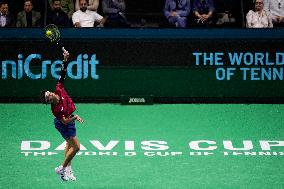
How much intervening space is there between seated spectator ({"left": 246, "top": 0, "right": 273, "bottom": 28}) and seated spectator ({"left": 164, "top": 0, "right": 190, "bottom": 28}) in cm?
149

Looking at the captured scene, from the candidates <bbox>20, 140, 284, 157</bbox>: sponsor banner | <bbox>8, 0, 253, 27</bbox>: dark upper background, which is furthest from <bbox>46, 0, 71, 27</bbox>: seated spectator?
<bbox>20, 140, 284, 157</bbox>: sponsor banner

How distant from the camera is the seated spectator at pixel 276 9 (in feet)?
62.5

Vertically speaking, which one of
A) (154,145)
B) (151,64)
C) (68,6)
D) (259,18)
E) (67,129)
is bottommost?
(154,145)

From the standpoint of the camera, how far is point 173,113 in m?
16.8

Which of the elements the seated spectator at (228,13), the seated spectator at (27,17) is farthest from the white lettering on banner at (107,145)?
the seated spectator at (228,13)

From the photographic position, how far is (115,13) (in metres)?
19.0

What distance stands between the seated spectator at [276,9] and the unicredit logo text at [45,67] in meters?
4.52

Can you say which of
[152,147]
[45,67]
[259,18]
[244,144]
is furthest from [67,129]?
[259,18]

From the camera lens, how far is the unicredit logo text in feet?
57.6

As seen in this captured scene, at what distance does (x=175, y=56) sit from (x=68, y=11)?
3050mm

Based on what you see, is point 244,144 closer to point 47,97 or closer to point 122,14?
point 47,97

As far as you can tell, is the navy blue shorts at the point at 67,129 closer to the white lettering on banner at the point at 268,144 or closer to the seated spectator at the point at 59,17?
the white lettering on banner at the point at 268,144

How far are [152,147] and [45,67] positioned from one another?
4.61 m

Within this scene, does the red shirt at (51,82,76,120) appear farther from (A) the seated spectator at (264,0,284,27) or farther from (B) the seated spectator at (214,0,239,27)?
(A) the seated spectator at (264,0,284,27)
